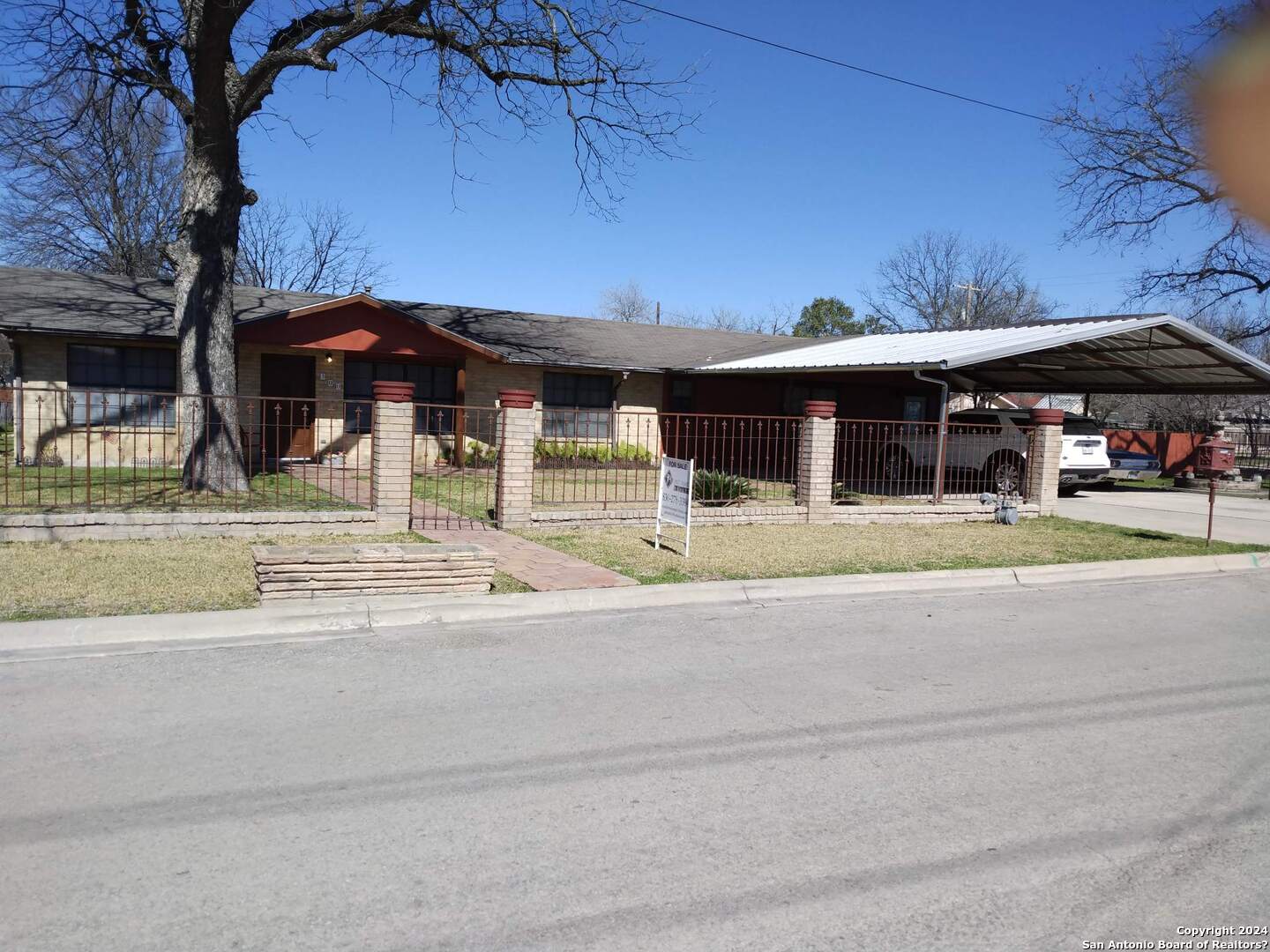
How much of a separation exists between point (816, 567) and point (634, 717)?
5427mm

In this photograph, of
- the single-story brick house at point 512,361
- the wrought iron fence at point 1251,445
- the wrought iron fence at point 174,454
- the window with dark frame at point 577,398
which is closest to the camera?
the wrought iron fence at point 174,454

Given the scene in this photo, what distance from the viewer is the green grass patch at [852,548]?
10.5 meters

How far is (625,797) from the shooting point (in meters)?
4.44

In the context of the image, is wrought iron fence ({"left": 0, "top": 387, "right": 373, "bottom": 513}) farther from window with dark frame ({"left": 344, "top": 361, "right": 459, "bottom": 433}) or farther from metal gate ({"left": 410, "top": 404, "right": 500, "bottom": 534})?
metal gate ({"left": 410, "top": 404, "right": 500, "bottom": 534})

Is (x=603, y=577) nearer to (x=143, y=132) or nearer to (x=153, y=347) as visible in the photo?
(x=153, y=347)

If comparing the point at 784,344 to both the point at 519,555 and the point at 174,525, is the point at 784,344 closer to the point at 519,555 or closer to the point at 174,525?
the point at 519,555

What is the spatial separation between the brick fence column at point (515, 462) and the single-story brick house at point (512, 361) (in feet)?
6.39

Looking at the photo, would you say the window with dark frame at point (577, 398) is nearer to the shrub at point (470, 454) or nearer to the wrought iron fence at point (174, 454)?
the shrub at point (470, 454)

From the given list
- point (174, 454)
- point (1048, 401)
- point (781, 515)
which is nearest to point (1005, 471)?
Result: point (781, 515)

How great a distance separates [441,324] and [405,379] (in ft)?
7.79

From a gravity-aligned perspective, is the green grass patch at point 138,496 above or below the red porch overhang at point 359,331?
below

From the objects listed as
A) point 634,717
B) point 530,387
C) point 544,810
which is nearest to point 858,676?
point 634,717

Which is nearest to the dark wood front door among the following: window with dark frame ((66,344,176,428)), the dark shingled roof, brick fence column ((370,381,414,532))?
the dark shingled roof

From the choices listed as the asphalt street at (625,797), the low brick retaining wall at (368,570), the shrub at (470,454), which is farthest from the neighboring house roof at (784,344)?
the asphalt street at (625,797)
